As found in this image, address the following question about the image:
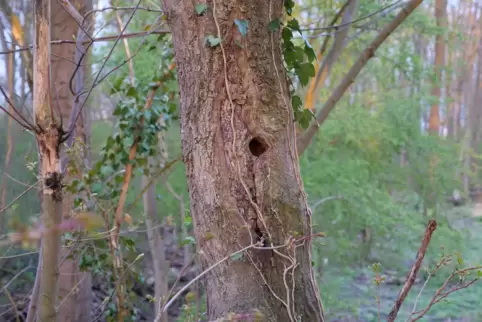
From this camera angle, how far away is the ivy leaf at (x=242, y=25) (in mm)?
1483

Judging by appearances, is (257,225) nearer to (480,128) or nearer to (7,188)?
(7,188)

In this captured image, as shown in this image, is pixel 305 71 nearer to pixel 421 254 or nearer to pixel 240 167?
pixel 240 167

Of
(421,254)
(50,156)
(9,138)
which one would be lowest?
(421,254)

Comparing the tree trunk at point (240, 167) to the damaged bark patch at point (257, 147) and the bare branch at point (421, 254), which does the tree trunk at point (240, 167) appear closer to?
the damaged bark patch at point (257, 147)

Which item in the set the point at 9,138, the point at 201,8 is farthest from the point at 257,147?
the point at 9,138

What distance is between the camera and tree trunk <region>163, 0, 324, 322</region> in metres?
1.50

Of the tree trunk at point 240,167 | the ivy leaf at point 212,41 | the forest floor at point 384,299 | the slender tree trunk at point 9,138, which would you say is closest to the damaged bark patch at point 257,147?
the tree trunk at point 240,167

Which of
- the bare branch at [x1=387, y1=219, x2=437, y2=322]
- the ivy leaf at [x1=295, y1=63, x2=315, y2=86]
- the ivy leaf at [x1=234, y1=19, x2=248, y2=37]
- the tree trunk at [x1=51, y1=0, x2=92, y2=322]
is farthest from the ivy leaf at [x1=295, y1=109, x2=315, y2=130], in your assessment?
the tree trunk at [x1=51, y1=0, x2=92, y2=322]

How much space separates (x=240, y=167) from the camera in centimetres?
151

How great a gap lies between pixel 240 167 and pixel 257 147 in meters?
0.09

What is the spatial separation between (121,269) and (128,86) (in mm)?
1084

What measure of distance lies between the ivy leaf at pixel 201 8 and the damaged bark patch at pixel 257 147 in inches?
16.8

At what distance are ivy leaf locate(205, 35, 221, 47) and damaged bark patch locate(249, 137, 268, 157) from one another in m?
0.32

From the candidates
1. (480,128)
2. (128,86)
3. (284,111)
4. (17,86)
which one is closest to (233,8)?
(284,111)
